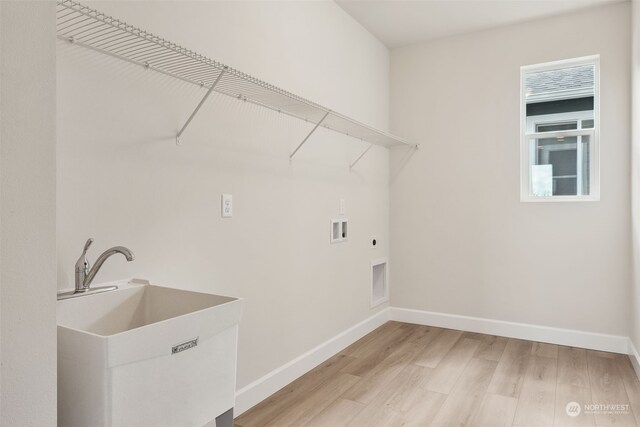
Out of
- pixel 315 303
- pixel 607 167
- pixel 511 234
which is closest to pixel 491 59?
pixel 607 167

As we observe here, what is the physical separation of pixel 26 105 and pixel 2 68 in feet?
0.23

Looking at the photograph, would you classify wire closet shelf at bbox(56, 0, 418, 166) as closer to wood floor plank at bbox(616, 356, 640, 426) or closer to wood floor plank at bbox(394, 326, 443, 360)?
wood floor plank at bbox(394, 326, 443, 360)

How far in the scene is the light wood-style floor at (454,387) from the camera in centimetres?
218

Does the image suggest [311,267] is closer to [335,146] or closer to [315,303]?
[315,303]

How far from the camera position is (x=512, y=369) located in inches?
111

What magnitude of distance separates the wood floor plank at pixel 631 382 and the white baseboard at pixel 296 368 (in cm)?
179

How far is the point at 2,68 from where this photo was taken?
2.47 ft

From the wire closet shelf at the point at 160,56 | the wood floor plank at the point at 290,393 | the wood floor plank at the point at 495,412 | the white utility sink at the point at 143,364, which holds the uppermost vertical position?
the wire closet shelf at the point at 160,56

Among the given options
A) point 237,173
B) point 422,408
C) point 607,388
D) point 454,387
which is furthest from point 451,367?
point 237,173

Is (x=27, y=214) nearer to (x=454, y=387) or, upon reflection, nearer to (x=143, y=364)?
(x=143, y=364)

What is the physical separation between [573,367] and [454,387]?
972mm

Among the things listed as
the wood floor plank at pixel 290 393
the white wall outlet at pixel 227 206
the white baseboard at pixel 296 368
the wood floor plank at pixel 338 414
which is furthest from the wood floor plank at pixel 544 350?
the white wall outlet at pixel 227 206

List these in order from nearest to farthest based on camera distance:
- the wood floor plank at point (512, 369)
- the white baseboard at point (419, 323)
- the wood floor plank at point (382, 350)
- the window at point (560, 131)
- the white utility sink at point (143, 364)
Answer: the white utility sink at point (143, 364) → the white baseboard at point (419, 323) → the wood floor plank at point (512, 369) → the wood floor plank at point (382, 350) → the window at point (560, 131)

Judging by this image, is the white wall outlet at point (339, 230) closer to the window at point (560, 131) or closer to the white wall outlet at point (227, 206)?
the white wall outlet at point (227, 206)
